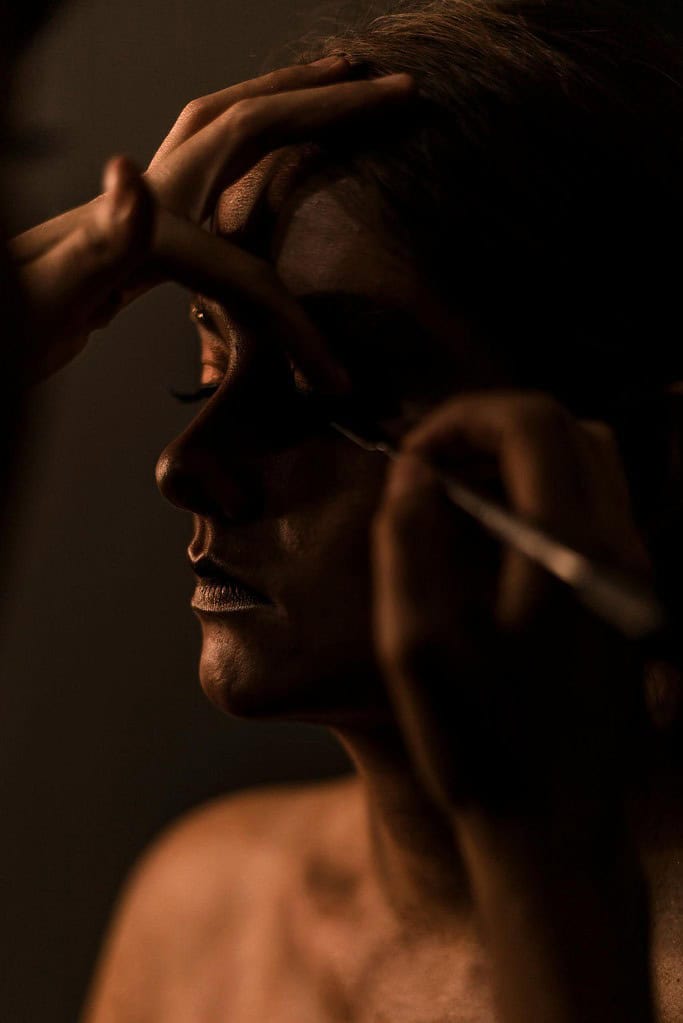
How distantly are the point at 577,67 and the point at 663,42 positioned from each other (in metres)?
0.11

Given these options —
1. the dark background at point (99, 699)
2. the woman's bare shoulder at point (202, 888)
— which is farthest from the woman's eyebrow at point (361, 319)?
the woman's bare shoulder at point (202, 888)

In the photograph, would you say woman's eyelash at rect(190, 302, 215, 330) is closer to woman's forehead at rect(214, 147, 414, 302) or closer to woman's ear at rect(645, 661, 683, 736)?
woman's forehead at rect(214, 147, 414, 302)

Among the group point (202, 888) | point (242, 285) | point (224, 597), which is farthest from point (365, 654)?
point (202, 888)

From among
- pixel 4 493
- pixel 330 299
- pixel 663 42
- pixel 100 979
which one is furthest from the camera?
pixel 100 979

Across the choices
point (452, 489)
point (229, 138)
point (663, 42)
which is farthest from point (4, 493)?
point (663, 42)

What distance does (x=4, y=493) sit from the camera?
404mm

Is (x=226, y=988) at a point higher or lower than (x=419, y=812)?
lower

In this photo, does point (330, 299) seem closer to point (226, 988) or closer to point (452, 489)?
point (452, 489)

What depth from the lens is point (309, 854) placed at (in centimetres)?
90

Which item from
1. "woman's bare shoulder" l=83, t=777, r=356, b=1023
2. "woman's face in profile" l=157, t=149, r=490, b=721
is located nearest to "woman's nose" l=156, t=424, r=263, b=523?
"woman's face in profile" l=157, t=149, r=490, b=721

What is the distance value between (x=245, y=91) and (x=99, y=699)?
0.57 m

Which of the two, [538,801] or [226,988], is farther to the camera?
[226,988]

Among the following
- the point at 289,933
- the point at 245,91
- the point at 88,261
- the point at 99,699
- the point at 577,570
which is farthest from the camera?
the point at 99,699

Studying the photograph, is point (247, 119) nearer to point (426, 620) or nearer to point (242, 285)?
point (242, 285)
